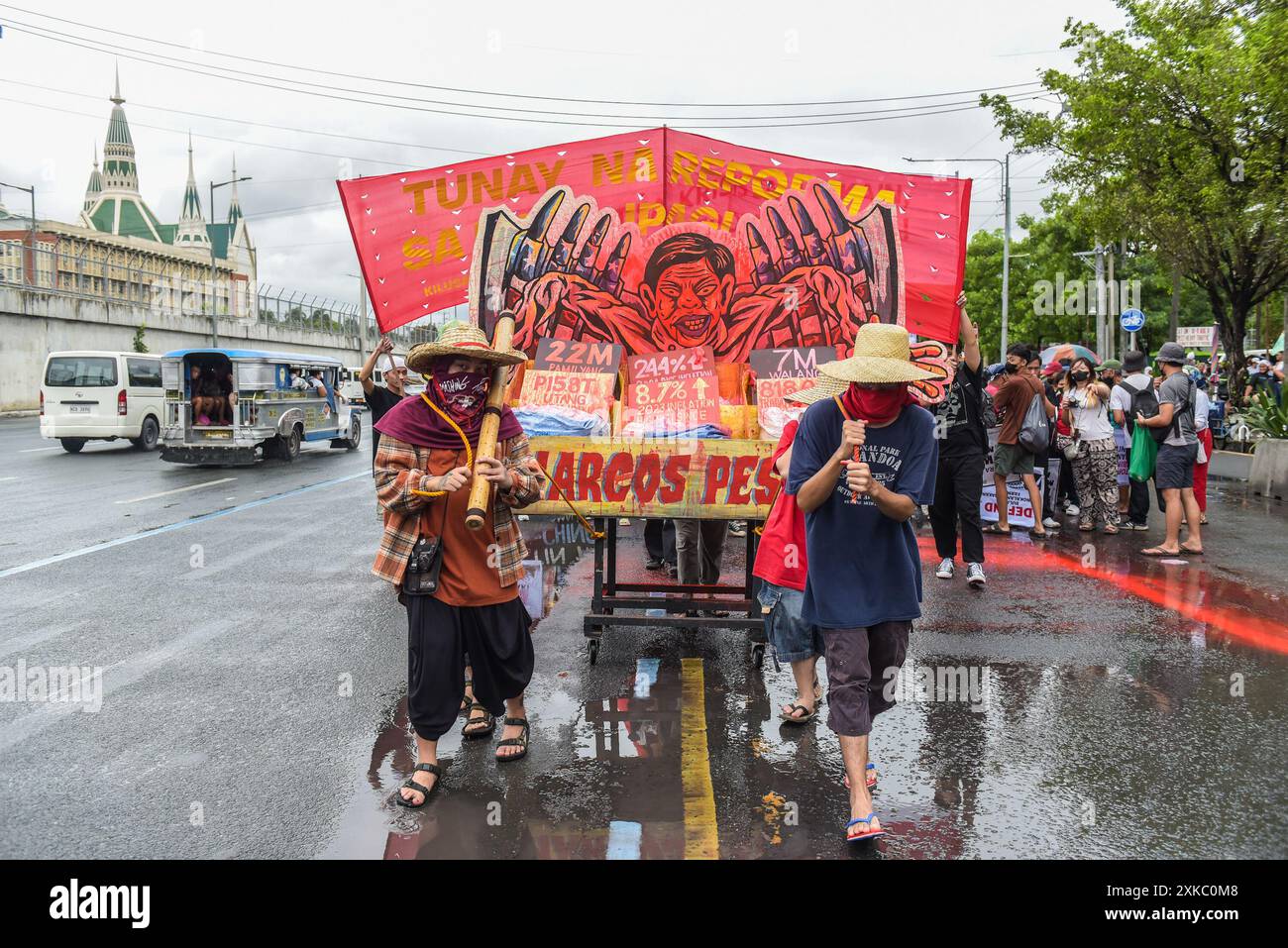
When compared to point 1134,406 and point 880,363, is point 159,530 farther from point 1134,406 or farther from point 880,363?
point 1134,406

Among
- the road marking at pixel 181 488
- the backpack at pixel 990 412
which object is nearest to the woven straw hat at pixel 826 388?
the backpack at pixel 990 412

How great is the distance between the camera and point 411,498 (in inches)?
166

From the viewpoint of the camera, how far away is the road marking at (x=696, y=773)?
12.2ft

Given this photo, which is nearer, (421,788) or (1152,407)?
(421,788)

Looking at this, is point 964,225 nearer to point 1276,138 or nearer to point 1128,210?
point 1276,138

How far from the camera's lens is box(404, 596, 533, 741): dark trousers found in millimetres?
4270

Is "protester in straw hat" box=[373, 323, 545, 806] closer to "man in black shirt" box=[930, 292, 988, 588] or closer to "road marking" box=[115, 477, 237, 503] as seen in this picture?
"man in black shirt" box=[930, 292, 988, 588]

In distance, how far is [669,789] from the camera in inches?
166

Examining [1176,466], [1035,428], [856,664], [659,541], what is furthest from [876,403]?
[1035,428]

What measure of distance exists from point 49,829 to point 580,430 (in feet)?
10.2

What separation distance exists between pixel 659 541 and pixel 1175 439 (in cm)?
484

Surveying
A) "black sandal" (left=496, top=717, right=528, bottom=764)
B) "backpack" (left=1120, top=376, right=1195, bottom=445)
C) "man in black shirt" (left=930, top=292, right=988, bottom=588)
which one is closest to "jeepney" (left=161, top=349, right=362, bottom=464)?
"man in black shirt" (left=930, top=292, right=988, bottom=588)

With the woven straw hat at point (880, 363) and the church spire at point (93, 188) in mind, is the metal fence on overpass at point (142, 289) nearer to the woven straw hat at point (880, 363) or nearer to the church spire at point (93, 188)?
the woven straw hat at point (880, 363)

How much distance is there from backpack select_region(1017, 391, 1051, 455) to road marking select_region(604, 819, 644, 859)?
788 centimetres
